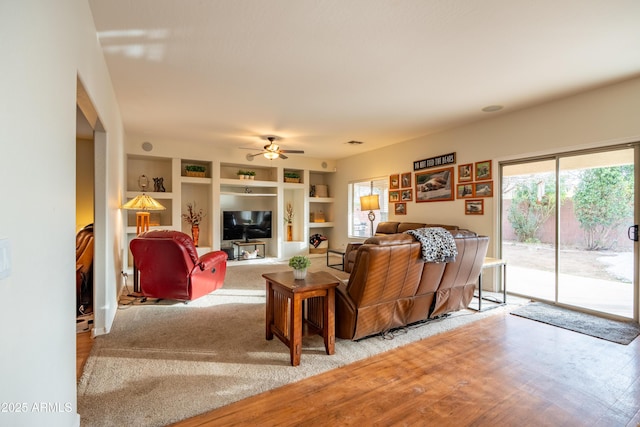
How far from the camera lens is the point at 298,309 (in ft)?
7.95

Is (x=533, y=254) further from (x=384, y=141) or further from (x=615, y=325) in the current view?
(x=384, y=141)

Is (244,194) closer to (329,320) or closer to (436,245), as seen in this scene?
(329,320)

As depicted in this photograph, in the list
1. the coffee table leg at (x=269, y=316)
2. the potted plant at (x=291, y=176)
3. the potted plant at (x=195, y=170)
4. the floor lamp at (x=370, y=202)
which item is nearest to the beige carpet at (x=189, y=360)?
the coffee table leg at (x=269, y=316)

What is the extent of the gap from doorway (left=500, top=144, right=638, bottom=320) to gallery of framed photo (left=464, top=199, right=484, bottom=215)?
0.96ft

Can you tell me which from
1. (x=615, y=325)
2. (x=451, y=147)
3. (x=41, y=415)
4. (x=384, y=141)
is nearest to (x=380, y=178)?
(x=384, y=141)

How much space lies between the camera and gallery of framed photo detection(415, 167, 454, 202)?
5.36 metres

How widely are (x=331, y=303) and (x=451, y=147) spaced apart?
4.00 meters

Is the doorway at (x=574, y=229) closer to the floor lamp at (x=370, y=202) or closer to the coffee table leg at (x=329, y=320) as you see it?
the floor lamp at (x=370, y=202)

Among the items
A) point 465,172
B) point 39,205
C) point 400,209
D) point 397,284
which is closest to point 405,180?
point 400,209

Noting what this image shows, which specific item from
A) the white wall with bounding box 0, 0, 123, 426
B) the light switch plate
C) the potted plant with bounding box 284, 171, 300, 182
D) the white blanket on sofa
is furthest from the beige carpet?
the potted plant with bounding box 284, 171, 300, 182

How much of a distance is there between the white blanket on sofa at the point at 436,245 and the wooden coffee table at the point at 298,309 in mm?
863

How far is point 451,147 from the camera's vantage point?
5316mm

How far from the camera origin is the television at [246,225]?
7098 mm

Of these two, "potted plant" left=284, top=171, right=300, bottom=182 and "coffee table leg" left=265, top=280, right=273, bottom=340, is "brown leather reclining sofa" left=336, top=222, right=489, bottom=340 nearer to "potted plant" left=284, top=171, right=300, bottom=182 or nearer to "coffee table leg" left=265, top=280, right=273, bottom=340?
"coffee table leg" left=265, top=280, right=273, bottom=340
